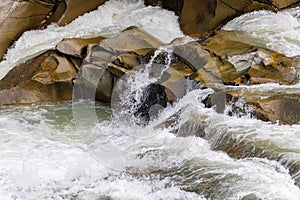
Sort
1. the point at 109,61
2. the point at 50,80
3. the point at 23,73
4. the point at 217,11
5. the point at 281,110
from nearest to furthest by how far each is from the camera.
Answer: the point at 281,110
the point at 109,61
the point at 50,80
the point at 23,73
the point at 217,11

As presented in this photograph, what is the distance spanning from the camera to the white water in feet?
27.3

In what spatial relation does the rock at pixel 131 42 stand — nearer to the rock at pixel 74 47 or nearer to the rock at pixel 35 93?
the rock at pixel 74 47

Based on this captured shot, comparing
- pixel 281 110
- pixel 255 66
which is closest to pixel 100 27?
pixel 255 66

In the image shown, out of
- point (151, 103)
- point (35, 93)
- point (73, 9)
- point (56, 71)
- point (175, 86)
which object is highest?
point (73, 9)

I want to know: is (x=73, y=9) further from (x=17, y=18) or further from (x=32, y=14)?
(x=17, y=18)

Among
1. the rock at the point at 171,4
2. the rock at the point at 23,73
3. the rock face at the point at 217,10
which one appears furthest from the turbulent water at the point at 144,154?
the rock at the point at 171,4

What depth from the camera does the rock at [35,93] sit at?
668 centimetres

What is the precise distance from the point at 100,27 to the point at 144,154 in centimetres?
508

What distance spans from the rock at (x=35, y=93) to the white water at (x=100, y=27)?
1428mm

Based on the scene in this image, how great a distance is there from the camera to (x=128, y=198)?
12.6 ft

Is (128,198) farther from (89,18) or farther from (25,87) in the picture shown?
(89,18)

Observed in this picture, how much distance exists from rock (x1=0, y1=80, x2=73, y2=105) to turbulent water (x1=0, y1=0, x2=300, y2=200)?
245 mm

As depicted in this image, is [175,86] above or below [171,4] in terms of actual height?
below

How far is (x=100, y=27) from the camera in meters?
9.05
